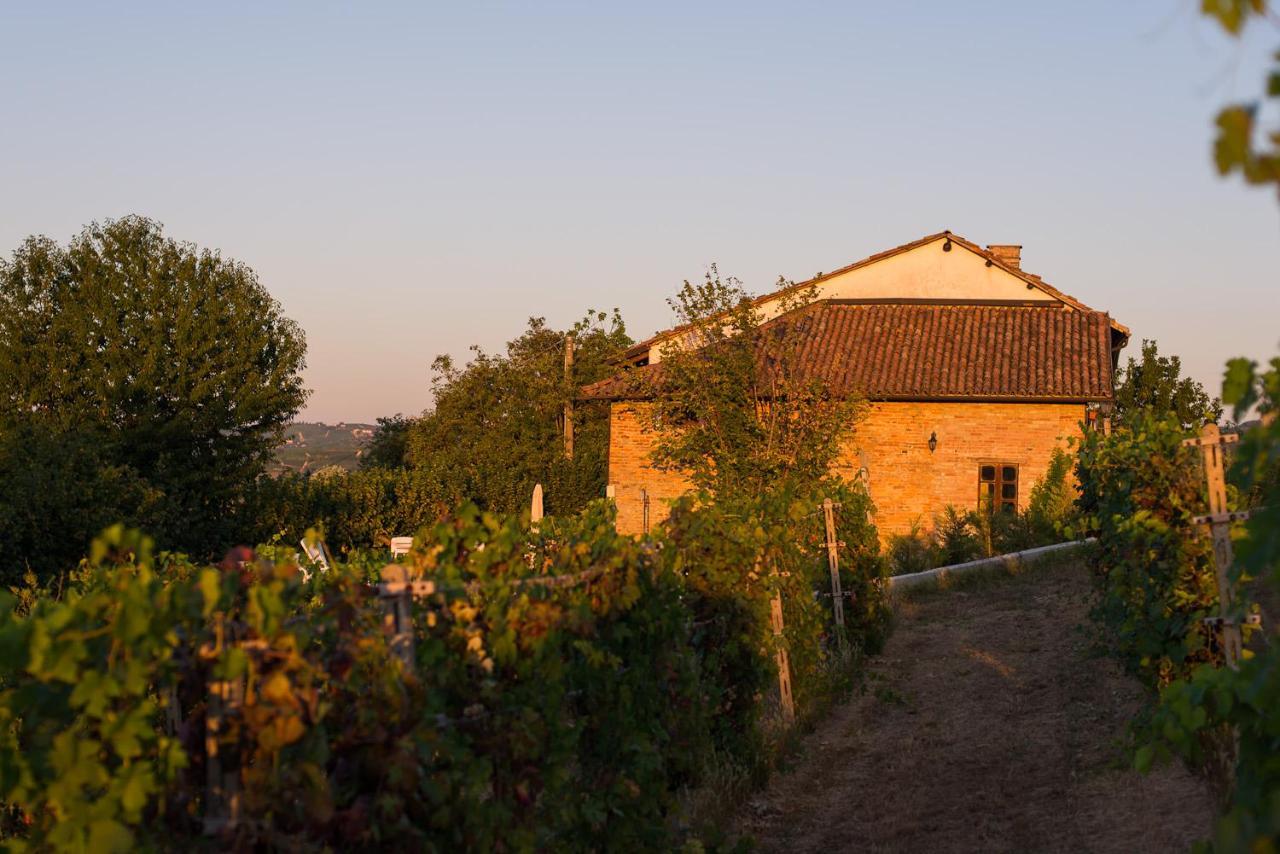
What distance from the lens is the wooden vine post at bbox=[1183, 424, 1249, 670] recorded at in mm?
7000

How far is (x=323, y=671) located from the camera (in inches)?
151

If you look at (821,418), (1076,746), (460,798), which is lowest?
(1076,746)

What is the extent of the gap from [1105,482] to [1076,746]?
78.3 inches

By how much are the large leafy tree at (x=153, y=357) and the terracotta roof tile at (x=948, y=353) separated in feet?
55.4

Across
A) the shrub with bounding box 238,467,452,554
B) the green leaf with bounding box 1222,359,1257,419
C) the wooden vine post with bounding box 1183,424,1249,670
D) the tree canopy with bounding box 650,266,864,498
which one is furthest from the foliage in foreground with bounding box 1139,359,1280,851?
the shrub with bounding box 238,467,452,554

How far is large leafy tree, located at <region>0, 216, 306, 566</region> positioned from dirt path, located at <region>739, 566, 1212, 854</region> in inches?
1131

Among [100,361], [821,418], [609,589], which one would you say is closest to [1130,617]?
[609,589]

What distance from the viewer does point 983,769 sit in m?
8.83

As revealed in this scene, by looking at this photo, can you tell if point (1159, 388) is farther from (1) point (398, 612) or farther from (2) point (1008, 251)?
(1) point (398, 612)

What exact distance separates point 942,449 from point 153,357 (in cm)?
2649

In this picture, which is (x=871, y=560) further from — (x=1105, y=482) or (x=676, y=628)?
(x=676, y=628)

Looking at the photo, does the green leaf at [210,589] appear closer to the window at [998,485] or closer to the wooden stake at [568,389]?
the window at [998,485]

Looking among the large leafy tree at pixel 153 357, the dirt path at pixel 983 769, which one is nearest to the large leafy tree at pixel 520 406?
the large leafy tree at pixel 153 357

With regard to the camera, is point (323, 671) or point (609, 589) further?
point (609, 589)
